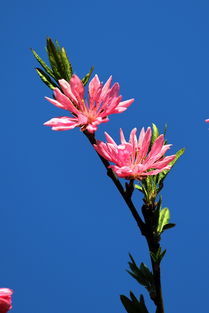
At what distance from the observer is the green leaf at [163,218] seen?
2.62 feet

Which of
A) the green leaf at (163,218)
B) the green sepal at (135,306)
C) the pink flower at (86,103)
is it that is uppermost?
the pink flower at (86,103)

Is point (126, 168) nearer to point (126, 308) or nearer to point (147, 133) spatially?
point (147, 133)

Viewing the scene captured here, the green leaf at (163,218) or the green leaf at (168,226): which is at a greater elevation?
the green leaf at (163,218)

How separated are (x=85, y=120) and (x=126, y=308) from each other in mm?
308

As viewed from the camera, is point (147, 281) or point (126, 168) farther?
point (147, 281)

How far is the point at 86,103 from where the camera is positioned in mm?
801

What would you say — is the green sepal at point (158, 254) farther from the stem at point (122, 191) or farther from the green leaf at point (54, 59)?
the green leaf at point (54, 59)

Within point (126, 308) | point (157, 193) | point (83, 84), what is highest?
point (83, 84)

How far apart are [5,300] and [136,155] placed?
29 centimetres

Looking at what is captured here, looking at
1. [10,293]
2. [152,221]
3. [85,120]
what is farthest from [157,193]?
[10,293]

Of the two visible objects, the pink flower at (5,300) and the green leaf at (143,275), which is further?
the green leaf at (143,275)

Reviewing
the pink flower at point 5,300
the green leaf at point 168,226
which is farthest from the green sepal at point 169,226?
the pink flower at point 5,300

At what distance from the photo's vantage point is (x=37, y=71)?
0.81m

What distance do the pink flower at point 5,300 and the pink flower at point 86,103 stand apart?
0.25 meters
